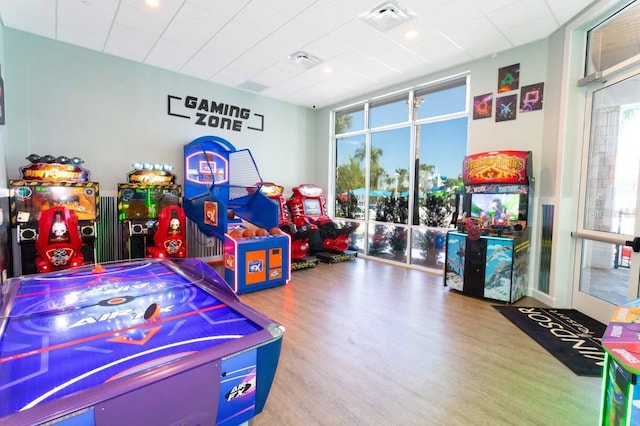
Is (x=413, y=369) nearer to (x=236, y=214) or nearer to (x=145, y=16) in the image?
(x=236, y=214)

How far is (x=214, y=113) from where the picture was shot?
593 centimetres

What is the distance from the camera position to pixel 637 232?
3.00 meters

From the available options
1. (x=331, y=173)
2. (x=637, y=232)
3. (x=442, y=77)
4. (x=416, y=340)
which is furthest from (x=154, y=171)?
(x=637, y=232)

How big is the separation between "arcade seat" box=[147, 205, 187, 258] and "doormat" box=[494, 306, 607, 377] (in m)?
4.46

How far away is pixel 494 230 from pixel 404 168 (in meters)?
2.28

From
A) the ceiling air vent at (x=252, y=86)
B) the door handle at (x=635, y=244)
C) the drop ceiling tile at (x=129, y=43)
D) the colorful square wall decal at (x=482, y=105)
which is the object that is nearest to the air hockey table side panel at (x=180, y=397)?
the door handle at (x=635, y=244)

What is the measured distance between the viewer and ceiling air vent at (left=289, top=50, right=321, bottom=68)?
15.1 ft

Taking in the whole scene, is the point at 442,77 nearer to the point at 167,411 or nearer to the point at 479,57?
the point at 479,57

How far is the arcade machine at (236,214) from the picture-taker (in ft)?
13.9

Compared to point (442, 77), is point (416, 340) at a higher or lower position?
lower

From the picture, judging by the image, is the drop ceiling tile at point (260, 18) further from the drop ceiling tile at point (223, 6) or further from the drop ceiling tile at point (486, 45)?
the drop ceiling tile at point (486, 45)

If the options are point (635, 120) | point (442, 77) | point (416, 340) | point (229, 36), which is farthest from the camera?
point (442, 77)

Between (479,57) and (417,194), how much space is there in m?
2.35

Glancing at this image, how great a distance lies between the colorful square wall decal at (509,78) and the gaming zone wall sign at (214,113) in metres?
4.42
